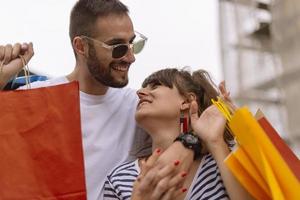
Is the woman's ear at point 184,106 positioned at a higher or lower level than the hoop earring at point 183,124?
higher

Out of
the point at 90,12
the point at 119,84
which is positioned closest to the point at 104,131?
the point at 119,84

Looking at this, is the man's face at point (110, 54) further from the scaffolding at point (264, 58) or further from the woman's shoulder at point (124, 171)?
the scaffolding at point (264, 58)

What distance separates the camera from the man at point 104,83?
2.10 meters

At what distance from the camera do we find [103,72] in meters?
2.20

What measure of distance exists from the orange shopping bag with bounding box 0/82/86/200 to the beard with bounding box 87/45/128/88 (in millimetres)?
508

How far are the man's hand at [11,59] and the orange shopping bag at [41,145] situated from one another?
18 cm

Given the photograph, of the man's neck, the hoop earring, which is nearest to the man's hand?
the man's neck

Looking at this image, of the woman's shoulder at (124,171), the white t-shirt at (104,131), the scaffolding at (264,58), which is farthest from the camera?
the scaffolding at (264,58)

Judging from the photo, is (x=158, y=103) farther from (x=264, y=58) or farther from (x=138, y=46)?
(x=264, y=58)

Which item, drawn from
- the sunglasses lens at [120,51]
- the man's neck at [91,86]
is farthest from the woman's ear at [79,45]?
the sunglasses lens at [120,51]

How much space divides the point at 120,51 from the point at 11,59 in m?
0.46

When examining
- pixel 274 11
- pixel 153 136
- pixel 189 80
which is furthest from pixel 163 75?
pixel 274 11

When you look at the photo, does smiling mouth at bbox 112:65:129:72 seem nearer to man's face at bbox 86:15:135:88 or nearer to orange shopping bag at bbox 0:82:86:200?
man's face at bbox 86:15:135:88

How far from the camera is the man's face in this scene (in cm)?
216
